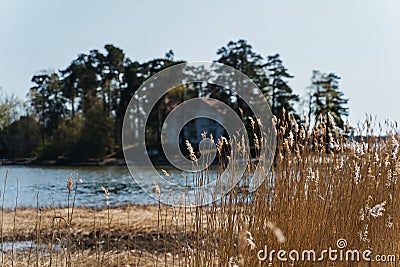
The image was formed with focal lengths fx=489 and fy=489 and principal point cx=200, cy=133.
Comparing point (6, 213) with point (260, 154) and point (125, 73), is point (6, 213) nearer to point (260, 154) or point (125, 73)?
point (260, 154)

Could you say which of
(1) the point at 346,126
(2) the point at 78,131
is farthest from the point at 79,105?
(1) the point at 346,126

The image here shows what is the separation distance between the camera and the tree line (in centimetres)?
2736

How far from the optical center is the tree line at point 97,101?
2736cm

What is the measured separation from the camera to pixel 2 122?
32.0 m

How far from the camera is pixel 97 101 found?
31312 millimetres

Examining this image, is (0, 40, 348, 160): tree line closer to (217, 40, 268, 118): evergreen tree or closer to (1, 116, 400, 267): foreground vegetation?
(217, 40, 268, 118): evergreen tree

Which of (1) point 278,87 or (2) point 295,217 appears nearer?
(2) point 295,217

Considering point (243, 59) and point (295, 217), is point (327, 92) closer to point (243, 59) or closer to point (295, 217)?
point (243, 59)

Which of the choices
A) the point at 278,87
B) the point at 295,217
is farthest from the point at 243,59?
the point at 295,217

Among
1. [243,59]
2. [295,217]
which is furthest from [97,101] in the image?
[295,217]

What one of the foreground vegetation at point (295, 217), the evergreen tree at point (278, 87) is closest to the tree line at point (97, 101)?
the evergreen tree at point (278, 87)

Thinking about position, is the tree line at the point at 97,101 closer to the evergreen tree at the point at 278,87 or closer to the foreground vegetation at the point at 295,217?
the evergreen tree at the point at 278,87

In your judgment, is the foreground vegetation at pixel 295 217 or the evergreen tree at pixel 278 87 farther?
the evergreen tree at pixel 278 87

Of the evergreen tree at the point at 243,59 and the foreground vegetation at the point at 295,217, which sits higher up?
the evergreen tree at the point at 243,59
